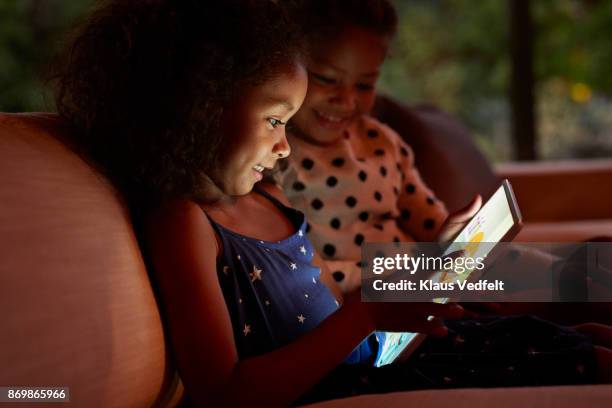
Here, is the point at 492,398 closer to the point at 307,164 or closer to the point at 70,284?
the point at 70,284

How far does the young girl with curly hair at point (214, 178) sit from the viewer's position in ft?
2.80

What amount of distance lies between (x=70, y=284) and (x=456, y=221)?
0.50 meters

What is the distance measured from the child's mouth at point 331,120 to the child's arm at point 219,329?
1.73 feet

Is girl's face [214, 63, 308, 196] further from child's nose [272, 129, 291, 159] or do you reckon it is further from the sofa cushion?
the sofa cushion

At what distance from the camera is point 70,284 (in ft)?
2.56

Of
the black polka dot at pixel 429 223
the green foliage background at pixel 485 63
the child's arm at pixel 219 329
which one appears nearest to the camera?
the child's arm at pixel 219 329

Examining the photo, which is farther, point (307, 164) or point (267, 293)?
point (307, 164)

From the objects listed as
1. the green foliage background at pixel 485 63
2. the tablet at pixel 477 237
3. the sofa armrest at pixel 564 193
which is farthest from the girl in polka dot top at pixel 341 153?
the green foliage background at pixel 485 63

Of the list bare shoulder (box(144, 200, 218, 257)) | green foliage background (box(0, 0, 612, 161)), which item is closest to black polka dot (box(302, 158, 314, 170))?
bare shoulder (box(144, 200, 218, 257))

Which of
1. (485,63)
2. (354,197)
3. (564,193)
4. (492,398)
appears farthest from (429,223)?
(485,63)

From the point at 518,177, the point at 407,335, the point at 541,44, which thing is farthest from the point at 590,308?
the point at 541,44

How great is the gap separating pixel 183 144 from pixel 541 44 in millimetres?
3252

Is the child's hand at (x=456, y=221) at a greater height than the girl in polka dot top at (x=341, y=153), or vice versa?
the girl in polka dot top at (x=341, y=153)

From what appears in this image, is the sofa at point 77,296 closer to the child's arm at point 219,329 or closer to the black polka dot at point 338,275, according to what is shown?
the child's arm at point 219,329
